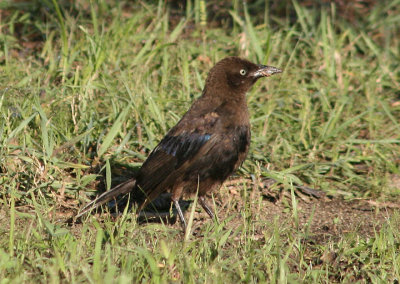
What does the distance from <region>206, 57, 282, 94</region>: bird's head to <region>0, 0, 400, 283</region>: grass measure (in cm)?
69

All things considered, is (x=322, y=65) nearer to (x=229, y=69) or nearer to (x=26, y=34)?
(x=229, y=69)

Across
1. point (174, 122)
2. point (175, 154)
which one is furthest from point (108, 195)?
point (174, 122)

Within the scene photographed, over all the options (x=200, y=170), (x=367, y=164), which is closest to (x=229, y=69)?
(x=200, y=170)

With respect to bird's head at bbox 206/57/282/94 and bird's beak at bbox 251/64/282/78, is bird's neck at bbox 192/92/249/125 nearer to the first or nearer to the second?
bird's head at bbox 206/57/282/94

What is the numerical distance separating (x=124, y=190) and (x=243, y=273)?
1.49m

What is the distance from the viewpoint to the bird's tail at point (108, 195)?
4.74 meters

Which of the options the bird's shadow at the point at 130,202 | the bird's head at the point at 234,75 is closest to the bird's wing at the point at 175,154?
the bird's shadow at the point at 130,202

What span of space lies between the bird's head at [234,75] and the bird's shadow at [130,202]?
97cm

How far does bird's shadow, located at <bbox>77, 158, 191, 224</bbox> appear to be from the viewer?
5.25m

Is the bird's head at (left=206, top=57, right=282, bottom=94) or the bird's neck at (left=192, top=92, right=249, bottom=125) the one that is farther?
the bird's head at (left=206, top=57, right=282, bottom=94)

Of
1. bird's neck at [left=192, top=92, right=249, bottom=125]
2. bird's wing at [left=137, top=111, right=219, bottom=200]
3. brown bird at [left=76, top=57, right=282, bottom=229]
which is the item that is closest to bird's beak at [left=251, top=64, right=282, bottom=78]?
bird's neck at [left=192, top=92, right=249, bottom=125]

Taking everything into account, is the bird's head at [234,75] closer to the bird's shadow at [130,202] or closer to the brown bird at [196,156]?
the brown bird at [196,156]

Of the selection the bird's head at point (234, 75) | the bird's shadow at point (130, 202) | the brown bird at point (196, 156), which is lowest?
A: the bird's shadow at point (130, 202)

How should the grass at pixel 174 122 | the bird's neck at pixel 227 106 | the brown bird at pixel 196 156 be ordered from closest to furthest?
the grass at pixel 174 122, the brown bird at pixel 196 156, the bird's neck at pixel 227 106
